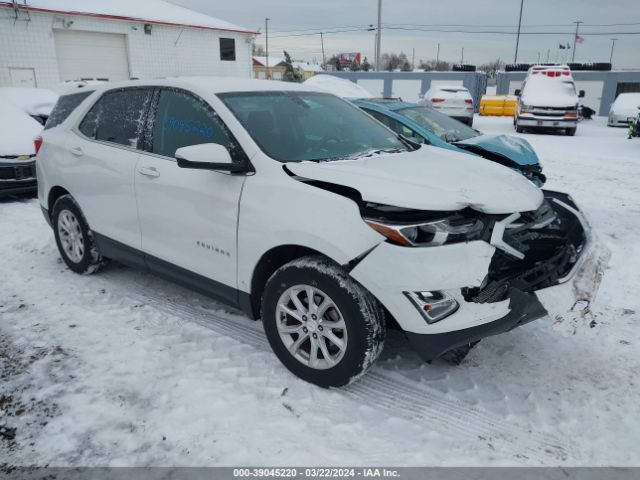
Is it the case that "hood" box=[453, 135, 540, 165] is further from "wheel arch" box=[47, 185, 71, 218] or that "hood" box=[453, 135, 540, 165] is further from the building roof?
the building roof

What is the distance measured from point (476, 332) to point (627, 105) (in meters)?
21.5

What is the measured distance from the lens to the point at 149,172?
11.9 feet

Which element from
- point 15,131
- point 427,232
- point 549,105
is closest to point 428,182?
point 427,232

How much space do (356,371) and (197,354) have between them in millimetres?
1216

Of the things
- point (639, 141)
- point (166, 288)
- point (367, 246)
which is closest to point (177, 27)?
point (639, 141)

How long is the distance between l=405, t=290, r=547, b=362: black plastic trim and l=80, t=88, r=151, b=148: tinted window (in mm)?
2676

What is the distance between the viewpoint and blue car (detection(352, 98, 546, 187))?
20.2 feet

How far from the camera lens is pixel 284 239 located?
288 cm

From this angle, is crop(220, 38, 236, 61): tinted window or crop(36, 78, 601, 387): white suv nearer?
crop(36, 78, 601, 387): white suv

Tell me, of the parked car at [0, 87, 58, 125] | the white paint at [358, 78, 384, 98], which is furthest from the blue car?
the white paint at [358, 78, 384, 98]

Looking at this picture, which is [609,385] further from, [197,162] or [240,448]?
[197,162]

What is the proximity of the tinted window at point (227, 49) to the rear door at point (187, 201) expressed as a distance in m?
26.7

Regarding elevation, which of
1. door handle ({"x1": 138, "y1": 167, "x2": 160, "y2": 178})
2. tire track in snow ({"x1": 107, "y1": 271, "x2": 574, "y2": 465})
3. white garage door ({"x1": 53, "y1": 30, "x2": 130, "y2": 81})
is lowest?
tire track in snow ({"x1": 107, "y1": 271, "x2": 574, "y2": 465})

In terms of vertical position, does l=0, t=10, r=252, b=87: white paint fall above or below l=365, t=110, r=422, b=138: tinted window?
above
